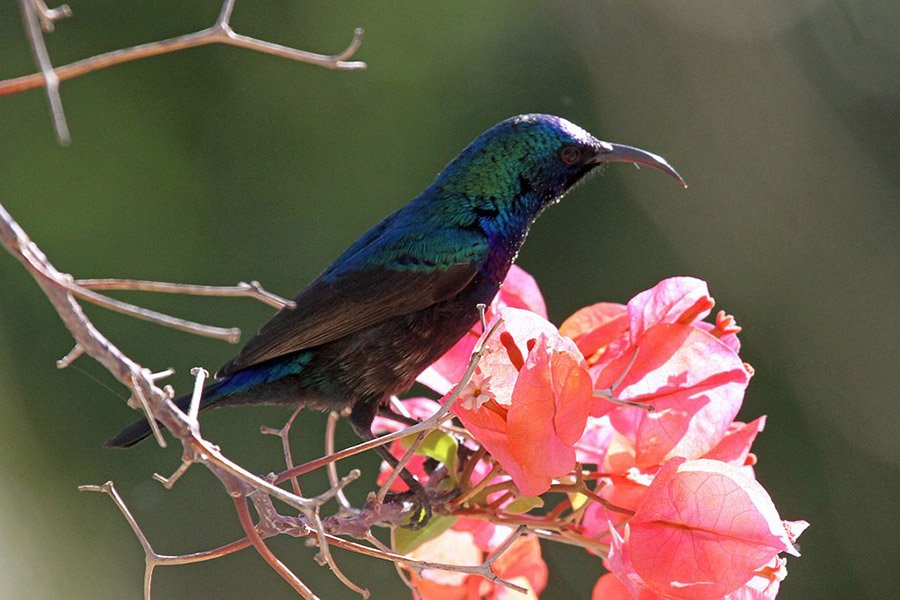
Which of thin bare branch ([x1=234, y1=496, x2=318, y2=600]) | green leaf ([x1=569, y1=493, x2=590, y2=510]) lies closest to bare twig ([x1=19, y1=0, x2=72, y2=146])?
thin bare branch ([x1=234, y1=496, x2=318, y2=600])

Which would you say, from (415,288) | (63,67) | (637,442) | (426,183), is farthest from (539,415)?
(426,183)

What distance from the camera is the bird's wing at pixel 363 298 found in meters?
1.75

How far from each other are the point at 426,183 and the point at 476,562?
3091 millimetres

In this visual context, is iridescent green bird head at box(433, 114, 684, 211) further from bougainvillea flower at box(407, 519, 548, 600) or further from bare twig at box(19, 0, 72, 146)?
bare twig at box(19, 0, 72, 146)

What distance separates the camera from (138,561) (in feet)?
13.3

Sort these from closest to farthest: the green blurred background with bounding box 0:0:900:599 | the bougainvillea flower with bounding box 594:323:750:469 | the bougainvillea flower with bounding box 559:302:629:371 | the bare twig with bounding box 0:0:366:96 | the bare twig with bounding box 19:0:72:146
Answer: the bare twig with bounding box 19:0:72:146
the bare twig with bounding box 0:0:366:96
the bougainvillea flower with bounding box 594:323:750:469
the bougainvillea flower with bounding box 559:302:629:371
the green blurred background with bounding box 0:0:900:599

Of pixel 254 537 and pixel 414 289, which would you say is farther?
pixel 414 289

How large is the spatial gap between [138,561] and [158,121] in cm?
167

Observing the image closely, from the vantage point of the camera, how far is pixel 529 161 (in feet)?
6.09

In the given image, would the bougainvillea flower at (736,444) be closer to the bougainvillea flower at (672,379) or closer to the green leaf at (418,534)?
the bougainvillea flower at (672,379)

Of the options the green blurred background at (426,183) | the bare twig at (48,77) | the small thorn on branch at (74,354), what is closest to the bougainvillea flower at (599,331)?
the small thorn on branch at (74,354)

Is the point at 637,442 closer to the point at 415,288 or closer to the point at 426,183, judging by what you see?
the point at 415,288

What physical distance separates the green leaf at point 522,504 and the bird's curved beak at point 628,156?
2.14 ft

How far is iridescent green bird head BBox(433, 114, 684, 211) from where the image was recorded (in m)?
1.84
